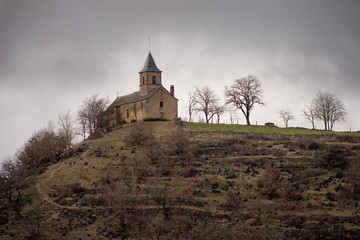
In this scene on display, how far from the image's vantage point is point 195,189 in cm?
8269

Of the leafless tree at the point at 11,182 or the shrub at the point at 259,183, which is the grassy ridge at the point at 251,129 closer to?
the shrub at the point at 259,183

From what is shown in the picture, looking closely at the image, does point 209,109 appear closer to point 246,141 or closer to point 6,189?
point 246,141

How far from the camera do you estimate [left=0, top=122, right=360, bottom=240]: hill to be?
74.2 m

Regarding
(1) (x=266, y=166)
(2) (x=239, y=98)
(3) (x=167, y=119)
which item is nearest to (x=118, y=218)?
(1) (x=266, y=166)

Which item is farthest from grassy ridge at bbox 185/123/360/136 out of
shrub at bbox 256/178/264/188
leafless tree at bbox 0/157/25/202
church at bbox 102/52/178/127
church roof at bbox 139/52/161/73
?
leafless tree at bbox 0/157/25/202

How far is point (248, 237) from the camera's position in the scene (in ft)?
234

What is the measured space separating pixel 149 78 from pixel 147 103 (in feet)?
19.1

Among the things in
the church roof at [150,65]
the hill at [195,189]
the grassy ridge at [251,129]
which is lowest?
the hill at [195,189]

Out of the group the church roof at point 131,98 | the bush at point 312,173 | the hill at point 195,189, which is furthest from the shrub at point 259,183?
the church roof at point 131,98

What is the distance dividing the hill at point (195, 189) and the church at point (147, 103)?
6.36m

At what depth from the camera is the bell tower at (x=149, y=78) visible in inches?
4350

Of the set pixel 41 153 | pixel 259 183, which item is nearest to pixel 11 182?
pixel 41 153

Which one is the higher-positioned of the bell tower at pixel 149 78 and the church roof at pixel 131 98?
the bell tower at pixel 149 78

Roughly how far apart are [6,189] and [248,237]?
33860mm
